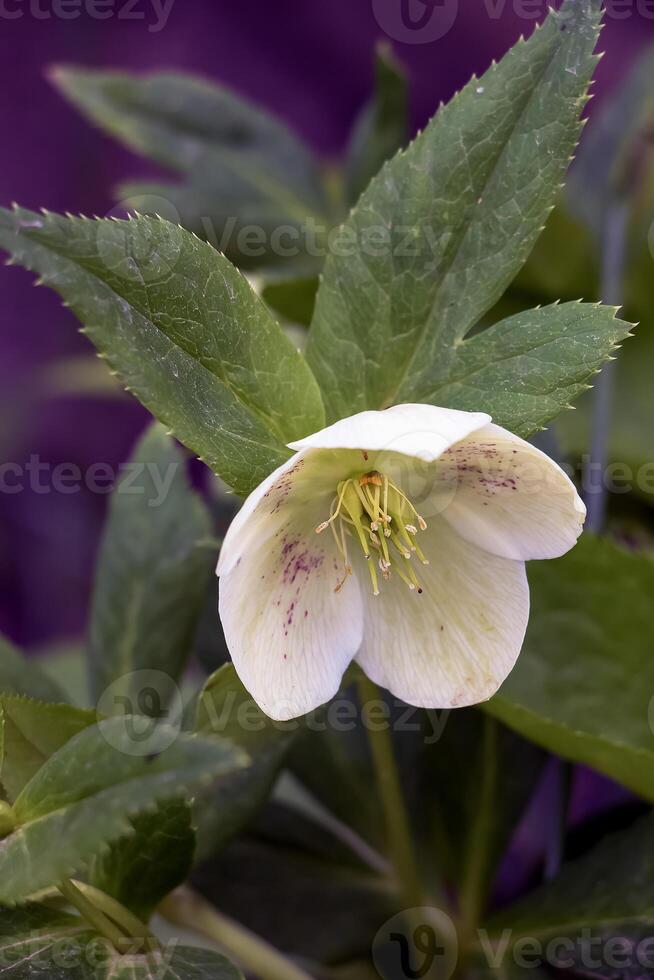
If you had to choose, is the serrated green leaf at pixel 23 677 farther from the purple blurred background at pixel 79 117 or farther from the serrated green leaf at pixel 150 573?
the purple blurred background at pixel 79 117

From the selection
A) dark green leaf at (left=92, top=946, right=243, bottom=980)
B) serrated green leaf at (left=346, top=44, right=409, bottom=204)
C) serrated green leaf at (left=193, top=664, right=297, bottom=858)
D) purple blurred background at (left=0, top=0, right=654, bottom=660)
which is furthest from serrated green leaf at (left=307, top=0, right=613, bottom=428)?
purple blurred background at (left=0, top=0, right=654, bottom=660)

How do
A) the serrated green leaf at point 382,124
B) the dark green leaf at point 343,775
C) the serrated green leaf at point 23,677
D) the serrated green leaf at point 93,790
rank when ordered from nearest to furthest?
the serrated green leaf at point 93,790, the serrated green leaf at point 23,677, the dark green leaf at point 343,775, the serrated green leaf at point 382,124

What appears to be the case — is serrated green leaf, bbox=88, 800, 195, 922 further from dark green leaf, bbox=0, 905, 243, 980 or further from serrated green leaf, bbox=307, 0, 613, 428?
serrated green leaf, bbox=307, 0, 613, 428

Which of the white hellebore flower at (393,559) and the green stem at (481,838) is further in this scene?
the green stem at (481,838)

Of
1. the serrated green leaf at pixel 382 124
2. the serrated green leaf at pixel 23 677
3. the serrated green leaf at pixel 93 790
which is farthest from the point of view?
the serrated green leaf at pixel 382 124

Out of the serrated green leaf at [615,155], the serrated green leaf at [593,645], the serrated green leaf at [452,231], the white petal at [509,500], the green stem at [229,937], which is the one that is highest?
the serrated green leaf at [615,155]

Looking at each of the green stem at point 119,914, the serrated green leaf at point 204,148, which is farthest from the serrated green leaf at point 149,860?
the serrated green leaf at point 204,148

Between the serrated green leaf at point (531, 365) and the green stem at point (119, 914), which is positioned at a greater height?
the serrated green leaf at point (531, 365)

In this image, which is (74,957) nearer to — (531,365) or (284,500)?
(284,500)

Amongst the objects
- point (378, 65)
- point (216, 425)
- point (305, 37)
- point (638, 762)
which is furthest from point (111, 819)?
point (305, 37)
